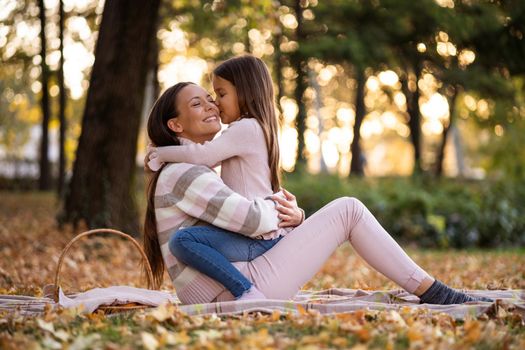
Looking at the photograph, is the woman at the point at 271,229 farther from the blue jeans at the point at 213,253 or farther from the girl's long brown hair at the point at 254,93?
the girl's long brown hair at the point at 254,93

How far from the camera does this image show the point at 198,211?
3.96 m

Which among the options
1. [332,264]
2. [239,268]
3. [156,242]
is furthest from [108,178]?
[239,268]

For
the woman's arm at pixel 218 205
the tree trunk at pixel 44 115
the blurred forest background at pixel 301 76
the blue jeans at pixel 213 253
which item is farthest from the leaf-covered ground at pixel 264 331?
the tree trunk at pixel 44 115

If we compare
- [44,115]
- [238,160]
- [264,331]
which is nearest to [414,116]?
[44,115]

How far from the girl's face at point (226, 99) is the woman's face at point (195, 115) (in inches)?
2.6

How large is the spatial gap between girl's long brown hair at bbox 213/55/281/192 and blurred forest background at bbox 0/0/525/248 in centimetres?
42

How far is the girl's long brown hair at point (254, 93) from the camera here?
423 cm

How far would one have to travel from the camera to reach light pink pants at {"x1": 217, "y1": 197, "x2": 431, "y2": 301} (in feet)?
13.2

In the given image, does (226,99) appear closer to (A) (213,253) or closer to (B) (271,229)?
(B) (271,229)

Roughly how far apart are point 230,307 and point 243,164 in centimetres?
87

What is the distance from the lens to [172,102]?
168 inches

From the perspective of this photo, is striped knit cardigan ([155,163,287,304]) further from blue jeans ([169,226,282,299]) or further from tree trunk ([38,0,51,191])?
tree trunk ([38,0,51,191])

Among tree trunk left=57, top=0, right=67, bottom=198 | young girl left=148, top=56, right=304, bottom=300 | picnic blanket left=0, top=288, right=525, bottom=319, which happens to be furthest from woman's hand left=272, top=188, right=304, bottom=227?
tree trunk left=57, top=0, right=67, bottom=198

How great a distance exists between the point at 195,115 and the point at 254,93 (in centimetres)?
39
